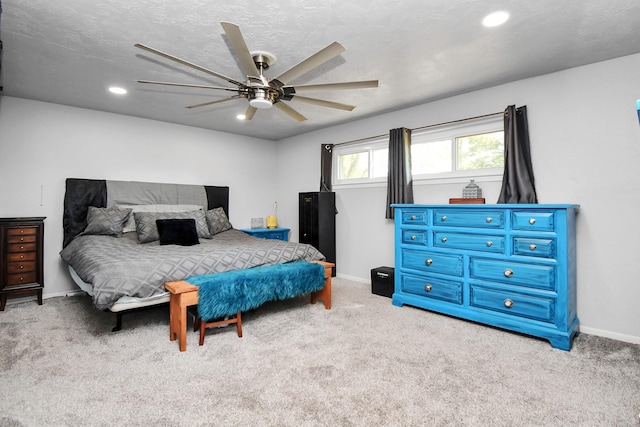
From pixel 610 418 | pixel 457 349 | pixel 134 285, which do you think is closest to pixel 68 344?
pixel 134 285

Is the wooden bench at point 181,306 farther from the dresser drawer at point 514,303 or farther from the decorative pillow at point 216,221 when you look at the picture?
the dresser drawer at point 514,303

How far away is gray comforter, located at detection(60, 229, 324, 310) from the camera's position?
241 centimetres

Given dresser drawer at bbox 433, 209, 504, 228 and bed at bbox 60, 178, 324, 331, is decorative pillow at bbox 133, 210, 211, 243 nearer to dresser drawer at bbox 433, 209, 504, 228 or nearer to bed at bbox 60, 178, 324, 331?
bed at bbox 60, 178, 324, 331

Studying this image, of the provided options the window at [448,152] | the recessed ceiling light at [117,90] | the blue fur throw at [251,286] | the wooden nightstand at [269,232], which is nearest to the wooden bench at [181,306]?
the blue fur throw at [251,286]

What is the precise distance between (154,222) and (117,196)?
91 cm

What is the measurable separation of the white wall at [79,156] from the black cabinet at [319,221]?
1380 mm

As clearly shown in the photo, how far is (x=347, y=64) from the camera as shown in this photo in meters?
2.84

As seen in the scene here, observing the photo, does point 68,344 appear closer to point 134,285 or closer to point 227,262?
point 134,285

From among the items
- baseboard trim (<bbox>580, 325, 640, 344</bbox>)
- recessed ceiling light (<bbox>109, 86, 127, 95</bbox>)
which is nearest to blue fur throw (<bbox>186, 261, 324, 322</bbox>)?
recessed ceiling light (<bbox>109, 86, 127, 95</bbox>)

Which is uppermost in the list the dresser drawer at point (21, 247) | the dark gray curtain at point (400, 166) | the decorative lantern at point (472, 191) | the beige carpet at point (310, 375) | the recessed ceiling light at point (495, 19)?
the recessed ceiling light at point (495, 19)

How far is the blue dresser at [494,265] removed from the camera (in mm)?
2562

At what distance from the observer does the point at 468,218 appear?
3.06m

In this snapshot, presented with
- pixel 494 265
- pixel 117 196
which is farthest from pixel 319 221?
pixel 117 196

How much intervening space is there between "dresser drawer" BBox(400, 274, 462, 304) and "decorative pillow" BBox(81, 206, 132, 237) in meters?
3.51
